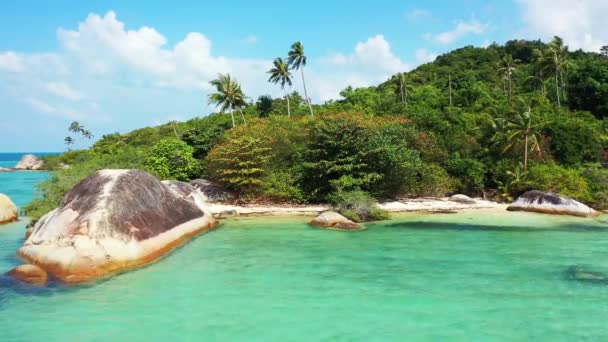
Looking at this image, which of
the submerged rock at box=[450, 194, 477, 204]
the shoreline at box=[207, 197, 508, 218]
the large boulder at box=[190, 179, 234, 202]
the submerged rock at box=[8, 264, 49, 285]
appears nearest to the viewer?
the submerged rock at box=[8, 264, 49, 285]

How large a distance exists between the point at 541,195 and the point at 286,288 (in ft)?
71.1

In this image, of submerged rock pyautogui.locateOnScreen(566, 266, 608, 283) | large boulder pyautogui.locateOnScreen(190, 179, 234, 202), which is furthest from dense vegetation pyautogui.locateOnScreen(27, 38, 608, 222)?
submerged rock pyautogui.locateOnScreen(566, 266, 608, 283)

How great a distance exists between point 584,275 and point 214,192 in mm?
24237

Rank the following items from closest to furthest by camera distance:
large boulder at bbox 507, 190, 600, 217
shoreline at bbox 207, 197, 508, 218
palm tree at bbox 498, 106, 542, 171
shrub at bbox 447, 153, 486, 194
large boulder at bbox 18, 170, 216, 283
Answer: large boulder at bbox 18, 170, 216, 283, large boulder at bbox 507, 190, 600, 217, shoreline at bbox 207, 197, 508, 218, palm tree at bbox 498, 106, 542, 171, shrub at bbox 447, 153, 486, 194

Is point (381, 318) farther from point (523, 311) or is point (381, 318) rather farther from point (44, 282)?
point (44, 282)

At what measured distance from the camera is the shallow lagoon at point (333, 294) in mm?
10352

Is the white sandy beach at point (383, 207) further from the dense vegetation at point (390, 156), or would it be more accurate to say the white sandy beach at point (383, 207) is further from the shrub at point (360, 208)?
the shrub at point (360, 208)

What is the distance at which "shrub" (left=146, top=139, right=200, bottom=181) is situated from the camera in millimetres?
35250

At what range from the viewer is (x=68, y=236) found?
48.3ft

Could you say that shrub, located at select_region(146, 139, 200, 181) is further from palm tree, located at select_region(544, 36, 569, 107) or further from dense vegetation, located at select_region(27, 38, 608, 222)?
palm tree, located at select_region(544, 36, 569, 107)

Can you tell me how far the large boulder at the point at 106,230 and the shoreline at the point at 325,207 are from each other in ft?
28.7

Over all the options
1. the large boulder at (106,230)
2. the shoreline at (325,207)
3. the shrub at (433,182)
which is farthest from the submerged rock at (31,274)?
the shrub at (433,182)

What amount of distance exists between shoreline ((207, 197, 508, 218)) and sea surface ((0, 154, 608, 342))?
7444 millimetres

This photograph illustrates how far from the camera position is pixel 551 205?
90.4 ft
